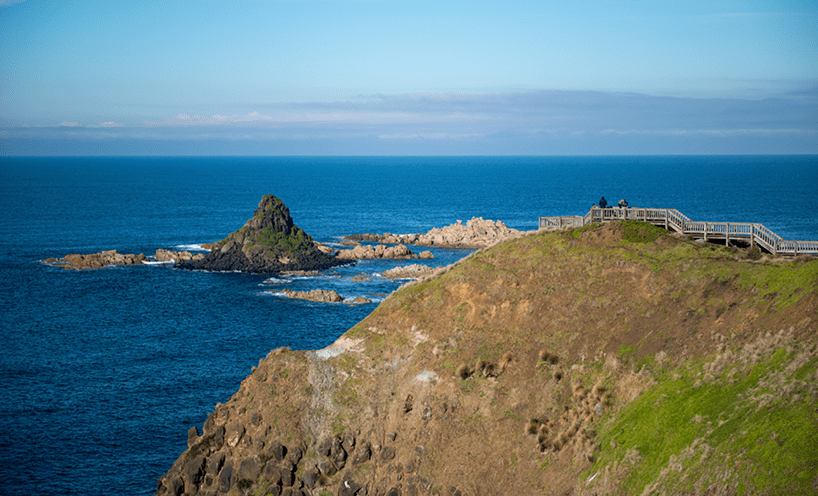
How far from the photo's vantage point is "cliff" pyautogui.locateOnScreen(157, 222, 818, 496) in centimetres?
3291

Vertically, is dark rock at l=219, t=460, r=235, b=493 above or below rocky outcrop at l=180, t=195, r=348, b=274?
below

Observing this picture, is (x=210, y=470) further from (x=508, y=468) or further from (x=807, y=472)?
(x=807, y=472)

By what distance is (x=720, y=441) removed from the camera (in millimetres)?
29875

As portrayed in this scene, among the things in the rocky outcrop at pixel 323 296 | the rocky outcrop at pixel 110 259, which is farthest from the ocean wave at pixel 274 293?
the rocky outcrop at pixel 110 259

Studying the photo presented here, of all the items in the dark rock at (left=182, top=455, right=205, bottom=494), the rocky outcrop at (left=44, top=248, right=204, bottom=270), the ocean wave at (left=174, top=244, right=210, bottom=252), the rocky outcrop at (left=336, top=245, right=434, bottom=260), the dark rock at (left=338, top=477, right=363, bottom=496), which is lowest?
the dark rock at (left=182, top=455, right=205, bottom=494)

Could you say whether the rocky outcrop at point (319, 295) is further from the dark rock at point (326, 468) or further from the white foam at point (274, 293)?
the dark rock at point (326, 468)

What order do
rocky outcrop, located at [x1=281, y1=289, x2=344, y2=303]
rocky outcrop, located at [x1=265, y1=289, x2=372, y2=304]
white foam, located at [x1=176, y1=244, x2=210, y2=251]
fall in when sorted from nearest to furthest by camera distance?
rocky outcrop, located at [x1=265, y1=289, x2=372, y2=304] < rocky outcrop, located at [x1=281, y1=289, x2=344, y2=303] < white foam, located at [x1=176, y1=244, x2=210, y2=251]

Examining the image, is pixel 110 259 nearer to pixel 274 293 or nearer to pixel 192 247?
pixel 192 247

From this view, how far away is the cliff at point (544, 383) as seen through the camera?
108 ft

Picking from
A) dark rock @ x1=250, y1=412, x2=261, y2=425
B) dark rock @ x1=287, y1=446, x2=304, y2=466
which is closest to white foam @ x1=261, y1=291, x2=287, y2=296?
dark rock @ x1=250, y1=412, x2=261, y2=425

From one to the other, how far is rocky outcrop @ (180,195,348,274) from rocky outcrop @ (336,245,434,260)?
5.27 m

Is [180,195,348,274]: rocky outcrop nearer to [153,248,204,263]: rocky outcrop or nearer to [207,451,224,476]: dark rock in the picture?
[153,248,204,263]: rocky outcrop

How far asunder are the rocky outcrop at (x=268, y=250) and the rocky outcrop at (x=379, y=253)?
5271 millimetres

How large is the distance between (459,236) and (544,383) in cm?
10707
